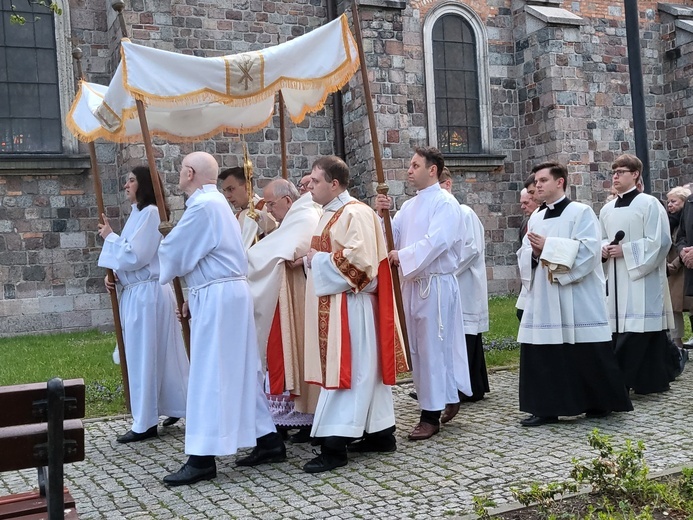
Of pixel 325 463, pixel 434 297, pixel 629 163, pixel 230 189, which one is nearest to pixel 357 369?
pixel 325 463

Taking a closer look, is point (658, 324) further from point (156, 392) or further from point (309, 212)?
point (156, 392)

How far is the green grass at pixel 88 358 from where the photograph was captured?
797 centimetres

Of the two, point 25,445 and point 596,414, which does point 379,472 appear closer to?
point 596,414

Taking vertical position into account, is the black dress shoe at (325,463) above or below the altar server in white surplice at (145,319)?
below

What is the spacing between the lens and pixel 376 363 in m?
5.47

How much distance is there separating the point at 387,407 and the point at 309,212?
157cm

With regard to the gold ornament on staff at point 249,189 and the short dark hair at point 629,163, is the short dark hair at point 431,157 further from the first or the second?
the short dark hair at point 629,163

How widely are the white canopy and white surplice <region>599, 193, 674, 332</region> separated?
2953 millimetres

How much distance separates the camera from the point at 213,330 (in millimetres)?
5223

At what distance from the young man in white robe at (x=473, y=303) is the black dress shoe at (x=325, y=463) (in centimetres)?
230

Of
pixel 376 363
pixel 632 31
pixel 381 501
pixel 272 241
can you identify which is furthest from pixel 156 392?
pixel 632 31

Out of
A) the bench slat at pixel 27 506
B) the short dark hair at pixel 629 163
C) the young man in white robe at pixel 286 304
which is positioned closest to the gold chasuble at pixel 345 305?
the young man in white robe at pixel 286 304

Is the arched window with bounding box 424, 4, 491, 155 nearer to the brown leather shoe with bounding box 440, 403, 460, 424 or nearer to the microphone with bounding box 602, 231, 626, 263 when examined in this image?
the microphone with bounding box 602, 231, 626, 263

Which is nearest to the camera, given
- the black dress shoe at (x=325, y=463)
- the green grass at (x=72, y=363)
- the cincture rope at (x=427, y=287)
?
the black dress shoe at (x=325, y=463)
